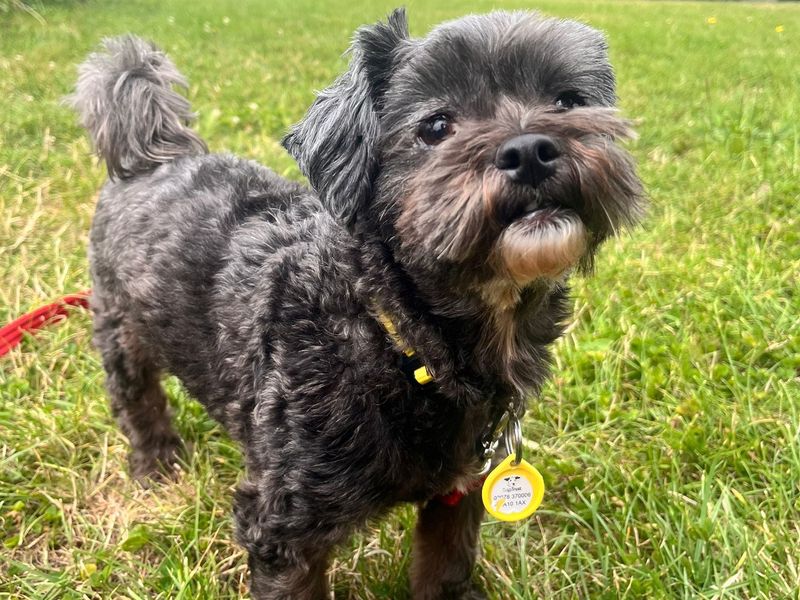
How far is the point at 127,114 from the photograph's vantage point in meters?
2.97

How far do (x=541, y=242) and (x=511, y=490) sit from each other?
94 centimetres

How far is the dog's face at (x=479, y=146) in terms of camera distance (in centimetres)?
157


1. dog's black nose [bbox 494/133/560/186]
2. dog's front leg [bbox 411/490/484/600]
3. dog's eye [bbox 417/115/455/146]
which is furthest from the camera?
dog's front leg [bbox 411/490/484/600]

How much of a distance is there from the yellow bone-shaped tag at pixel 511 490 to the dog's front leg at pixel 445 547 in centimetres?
17

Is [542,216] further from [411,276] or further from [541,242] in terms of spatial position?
[411,276]

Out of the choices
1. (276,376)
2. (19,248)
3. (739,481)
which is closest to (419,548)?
(276,376)

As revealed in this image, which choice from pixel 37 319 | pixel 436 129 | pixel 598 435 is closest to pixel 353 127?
pixel 436 129

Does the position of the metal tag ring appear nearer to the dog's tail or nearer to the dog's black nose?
the dog's black nose

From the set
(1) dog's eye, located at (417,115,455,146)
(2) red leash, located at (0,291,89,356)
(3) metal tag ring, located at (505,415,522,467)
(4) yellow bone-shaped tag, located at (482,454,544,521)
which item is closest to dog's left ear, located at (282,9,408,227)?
(1) dog's eye, located at (417,115,455,146)

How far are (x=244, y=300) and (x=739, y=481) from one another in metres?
1.99

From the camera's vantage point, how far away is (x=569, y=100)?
196 centimetres

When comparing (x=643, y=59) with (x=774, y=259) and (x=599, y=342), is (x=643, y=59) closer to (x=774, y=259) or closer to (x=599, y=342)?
(x=774, y=259)

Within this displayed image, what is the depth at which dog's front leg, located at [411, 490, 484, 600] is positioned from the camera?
7.61 ft

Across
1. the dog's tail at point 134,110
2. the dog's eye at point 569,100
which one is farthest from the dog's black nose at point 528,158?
the dog's tail at point 134,110
